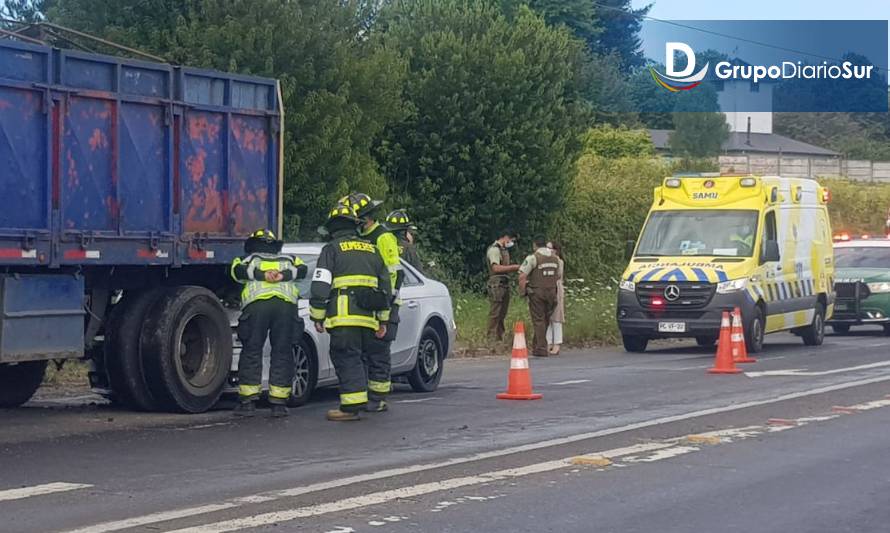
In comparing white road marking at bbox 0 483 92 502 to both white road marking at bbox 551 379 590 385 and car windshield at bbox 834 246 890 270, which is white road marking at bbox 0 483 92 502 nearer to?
white road marking at bbox 551 379 590 385

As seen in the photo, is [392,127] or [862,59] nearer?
[392,127]

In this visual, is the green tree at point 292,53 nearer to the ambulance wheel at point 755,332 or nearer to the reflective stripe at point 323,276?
the ambulance wheel at point 755,332

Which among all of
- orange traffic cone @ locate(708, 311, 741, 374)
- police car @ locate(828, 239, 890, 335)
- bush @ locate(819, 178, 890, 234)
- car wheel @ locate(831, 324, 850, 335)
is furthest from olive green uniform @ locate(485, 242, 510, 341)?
bush @ locate(819, 178, 890, 234)

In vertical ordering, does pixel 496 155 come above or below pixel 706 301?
above

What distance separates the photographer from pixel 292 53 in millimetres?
24234

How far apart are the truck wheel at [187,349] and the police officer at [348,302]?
1.18 m

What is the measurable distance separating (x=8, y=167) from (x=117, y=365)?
2.20 m

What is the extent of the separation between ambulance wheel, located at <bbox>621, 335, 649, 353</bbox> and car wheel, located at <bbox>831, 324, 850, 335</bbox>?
21.9 ft

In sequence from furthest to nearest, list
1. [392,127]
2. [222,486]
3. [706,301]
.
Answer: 1. [392,127]
2. [706,301]
3. [222,486]

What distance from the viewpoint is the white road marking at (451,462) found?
763cm

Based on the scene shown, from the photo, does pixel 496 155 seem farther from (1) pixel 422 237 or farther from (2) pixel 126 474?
(2) pixel 126 474

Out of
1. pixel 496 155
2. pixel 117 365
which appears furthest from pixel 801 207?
pixel 117 365

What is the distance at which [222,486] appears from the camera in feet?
28.9

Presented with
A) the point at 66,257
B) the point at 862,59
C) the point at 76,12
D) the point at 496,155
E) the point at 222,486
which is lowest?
the point at 222,486
